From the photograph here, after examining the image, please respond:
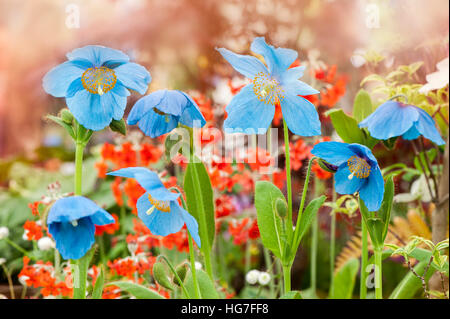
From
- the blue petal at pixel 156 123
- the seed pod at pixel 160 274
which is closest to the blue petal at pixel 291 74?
the blue petal at pixel 156 123

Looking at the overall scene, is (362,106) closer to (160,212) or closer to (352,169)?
(352,169)

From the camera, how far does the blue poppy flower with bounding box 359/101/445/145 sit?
1.56 feet

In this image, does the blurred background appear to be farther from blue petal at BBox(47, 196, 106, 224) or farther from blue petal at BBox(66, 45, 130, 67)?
blue petal at BBox(47, 196, 106, 224)

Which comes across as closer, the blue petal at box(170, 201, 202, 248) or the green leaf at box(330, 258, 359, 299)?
the blue petal at box(170, 201, 202, 248)

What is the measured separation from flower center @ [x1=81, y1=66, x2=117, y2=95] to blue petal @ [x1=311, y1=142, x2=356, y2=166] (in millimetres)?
204

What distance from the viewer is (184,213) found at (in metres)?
0.44

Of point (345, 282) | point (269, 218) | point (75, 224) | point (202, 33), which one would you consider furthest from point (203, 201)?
point (202, 33)

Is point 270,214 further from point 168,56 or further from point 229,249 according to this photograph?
point 168,56

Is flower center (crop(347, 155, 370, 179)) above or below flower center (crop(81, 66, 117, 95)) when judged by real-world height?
below

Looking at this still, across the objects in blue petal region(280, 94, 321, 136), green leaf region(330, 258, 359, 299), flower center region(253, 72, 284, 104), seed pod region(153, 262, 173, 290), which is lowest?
green leaf region(330, 258, 359, 299)

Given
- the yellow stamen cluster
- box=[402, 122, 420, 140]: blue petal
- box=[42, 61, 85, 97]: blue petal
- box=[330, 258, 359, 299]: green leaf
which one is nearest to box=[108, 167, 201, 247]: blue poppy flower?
the yellow stamen cluster

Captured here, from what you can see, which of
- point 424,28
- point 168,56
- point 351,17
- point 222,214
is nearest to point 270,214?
point 222,214

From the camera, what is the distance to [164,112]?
0.45m

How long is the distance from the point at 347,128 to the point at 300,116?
11 centimetres
